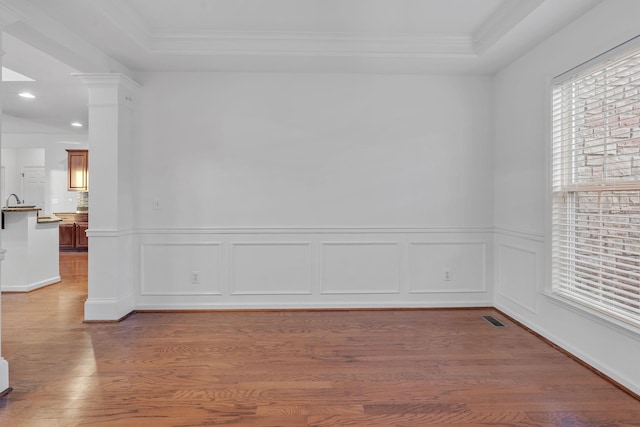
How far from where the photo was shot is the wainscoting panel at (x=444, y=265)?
4004 mm

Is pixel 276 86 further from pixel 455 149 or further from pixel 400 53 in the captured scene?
pixel 455 149

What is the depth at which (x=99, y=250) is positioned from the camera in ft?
11.8

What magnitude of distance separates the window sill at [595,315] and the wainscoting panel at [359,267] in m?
1.47

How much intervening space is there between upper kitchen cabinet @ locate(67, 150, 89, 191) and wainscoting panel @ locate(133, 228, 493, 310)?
588 centimetres

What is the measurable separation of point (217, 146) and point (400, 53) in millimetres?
2088

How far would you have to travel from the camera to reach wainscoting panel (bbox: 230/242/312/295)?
395 centimetres

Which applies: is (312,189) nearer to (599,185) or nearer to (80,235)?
(599,185)

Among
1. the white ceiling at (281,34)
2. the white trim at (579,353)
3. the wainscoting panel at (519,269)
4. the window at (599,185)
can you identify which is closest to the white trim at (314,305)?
the wainscoting panel at (519,269)

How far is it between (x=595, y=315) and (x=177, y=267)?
376 centimetres

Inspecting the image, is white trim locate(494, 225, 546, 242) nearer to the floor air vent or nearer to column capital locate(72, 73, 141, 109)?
the floor air vent

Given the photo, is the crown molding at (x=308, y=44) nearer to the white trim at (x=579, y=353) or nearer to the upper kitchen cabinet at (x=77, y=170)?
the white trim at (x=579, y=353)

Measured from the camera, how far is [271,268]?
3963 mm

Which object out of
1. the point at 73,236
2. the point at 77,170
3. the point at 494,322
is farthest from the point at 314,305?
the point at 77,170

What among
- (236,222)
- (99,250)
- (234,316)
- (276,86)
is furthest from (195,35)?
(234,316)
